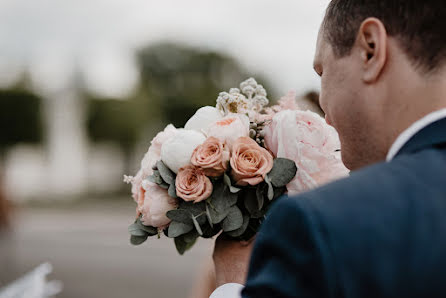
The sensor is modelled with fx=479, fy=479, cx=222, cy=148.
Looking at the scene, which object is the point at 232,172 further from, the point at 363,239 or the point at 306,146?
the point at 363,239

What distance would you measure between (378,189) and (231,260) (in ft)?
2.59

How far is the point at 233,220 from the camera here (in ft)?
4.91

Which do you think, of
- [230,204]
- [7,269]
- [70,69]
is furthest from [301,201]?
[70,69]

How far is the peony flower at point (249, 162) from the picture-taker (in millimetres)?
1460

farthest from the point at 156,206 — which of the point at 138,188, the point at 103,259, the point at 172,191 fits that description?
the point at 103,259

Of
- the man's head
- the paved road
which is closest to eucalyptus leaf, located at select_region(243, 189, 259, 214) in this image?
the man's head

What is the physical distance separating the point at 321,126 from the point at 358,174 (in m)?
0.69

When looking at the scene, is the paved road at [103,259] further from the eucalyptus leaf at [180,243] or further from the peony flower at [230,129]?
the peony flower at [230,129]

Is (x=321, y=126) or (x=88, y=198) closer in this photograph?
(x=321, y=126)

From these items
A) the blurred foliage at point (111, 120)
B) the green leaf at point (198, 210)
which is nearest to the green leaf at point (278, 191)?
the green leaf at point (198, 210)

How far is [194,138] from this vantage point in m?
1.55

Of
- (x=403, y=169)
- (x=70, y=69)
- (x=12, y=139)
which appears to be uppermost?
(x=403, y=169)

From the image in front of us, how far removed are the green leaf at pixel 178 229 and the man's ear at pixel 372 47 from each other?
75cm

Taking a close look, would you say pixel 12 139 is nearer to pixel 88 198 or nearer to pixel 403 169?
pixel 88 198
